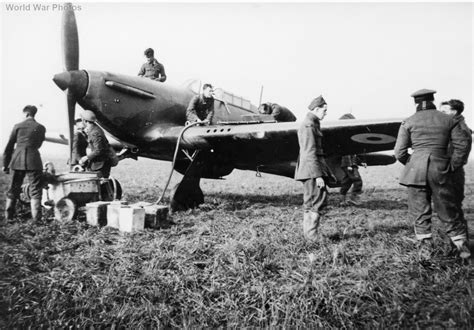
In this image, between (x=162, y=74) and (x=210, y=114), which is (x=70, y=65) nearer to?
(x=162, y=74)

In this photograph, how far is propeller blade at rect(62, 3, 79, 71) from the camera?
19.2ft

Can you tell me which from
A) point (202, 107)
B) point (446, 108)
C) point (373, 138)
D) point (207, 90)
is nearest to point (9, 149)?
point (202, 107)

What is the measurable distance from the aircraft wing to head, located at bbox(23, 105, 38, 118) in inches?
89.6

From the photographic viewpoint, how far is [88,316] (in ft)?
8.32

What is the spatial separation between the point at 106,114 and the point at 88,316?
4224mm

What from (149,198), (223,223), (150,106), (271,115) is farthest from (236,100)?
(223,223)

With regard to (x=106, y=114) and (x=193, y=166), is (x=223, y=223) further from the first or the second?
(x=106, y=114)

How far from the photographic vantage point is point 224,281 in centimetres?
286

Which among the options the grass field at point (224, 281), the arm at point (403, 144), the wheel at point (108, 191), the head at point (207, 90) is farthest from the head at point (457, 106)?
the wheel at point (108, 191)

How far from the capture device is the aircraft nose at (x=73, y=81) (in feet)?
18.6

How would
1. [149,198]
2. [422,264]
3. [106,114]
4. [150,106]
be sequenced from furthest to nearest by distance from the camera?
[149,198]
[150,106]
[106,114]
[422,264]

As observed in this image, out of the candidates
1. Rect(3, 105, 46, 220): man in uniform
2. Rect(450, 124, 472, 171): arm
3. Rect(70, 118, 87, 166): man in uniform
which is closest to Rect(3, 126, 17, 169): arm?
Rect(3, 105, 46, 220): man in uniform

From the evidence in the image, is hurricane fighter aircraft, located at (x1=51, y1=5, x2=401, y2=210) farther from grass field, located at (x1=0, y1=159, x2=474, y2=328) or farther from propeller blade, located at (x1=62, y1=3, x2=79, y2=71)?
grass field, located at (x1=0, y1=159, x2=474, y2=328)

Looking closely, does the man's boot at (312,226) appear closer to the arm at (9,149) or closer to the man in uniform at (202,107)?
the man in uniform at (202,107)
